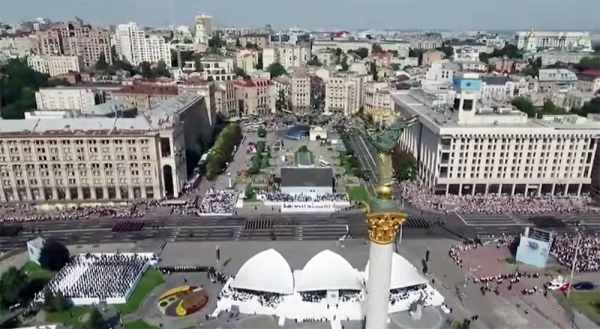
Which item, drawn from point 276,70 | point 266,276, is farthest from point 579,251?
point 276,70

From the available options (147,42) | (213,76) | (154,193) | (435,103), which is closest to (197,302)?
(154,193)

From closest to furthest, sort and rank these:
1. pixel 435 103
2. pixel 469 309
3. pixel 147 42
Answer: pixel 469 309 → pixel 435 103 → pixel 147 42

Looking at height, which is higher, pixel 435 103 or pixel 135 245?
pixel 435 103

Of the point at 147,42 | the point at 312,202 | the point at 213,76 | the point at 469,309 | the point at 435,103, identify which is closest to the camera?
the point at 469,309

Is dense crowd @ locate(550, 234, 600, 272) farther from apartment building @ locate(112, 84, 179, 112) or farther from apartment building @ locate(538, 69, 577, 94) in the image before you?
apartment building @ locate(538, 69, 577, 94)

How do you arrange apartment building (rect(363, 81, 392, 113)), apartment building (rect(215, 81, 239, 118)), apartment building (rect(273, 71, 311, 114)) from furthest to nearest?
1. apartment building (rect(273, 71, 311, 114))
2. apartment building (rect(215, 81, 239, 118))
3. apartment building (rect(363, 81, 392, 113))

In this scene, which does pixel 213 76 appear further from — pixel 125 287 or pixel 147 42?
pixel 125 287

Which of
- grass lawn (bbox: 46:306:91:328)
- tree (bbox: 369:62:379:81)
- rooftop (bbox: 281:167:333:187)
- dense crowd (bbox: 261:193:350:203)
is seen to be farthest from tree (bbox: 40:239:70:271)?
tree (bbox: 369:62:379:81)
